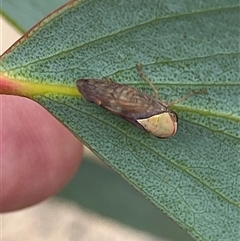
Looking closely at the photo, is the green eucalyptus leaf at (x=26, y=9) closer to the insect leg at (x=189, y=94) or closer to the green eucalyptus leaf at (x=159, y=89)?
the green eucalyptus leaf at (x=159, y=89)

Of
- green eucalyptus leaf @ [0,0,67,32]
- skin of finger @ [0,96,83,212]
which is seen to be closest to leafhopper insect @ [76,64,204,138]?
green eucalyptus leaf @ [0,0,67,32]

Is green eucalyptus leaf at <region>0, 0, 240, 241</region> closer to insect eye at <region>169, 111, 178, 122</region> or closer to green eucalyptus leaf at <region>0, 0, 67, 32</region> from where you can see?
insect eye at <region>169, 111, 178, 122</region>

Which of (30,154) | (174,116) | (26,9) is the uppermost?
(26,9)

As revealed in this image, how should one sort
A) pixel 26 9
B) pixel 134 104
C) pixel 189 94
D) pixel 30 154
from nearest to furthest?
pixel 189 94 < pixel 134 104 < pixel 26 9 < pixel 30 154

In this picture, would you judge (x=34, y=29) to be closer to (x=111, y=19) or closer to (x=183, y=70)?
(x=111, y=19)

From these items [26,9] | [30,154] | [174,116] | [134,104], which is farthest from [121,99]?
[30,154]

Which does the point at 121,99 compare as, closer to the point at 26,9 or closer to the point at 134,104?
the point at 134,104

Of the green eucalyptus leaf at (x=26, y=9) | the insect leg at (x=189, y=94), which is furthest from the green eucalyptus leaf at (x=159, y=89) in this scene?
the green eucalyptus leaf at (x=26, y=9)
